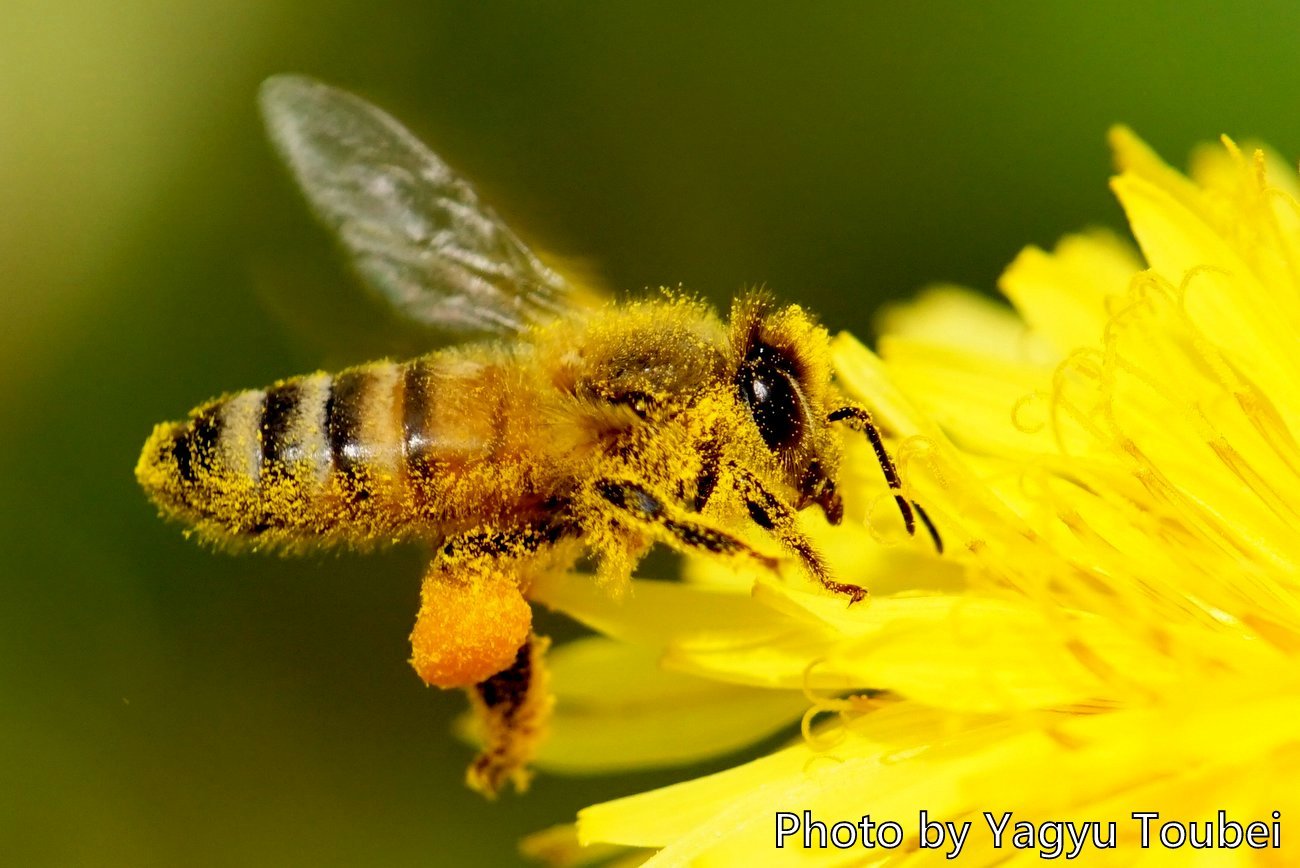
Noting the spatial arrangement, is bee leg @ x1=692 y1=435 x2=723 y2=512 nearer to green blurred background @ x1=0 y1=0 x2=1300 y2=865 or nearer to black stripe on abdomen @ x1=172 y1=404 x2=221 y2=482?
black stripe on abdomen @ x1=172 y1=404 x2=221 y2=482

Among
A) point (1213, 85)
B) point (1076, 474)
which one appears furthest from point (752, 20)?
point (1076, 474)

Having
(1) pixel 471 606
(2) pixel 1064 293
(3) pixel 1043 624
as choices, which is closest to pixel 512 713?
(1) pixel 471 606

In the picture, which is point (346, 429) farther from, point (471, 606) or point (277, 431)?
point (471, 606)

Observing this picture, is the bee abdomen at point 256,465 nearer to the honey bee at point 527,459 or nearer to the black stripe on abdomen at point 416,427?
the honey bee at point 527,459

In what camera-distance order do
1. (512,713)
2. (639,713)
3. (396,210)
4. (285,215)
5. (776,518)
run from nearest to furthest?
(776,518) → (512,713) → (396,210) → (639,713) → (285,215)

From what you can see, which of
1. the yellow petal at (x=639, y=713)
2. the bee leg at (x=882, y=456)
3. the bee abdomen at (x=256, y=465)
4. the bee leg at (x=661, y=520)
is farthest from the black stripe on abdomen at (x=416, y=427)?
the yellow petal at (x=639, y=713)

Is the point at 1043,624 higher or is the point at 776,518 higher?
the point at 776,518

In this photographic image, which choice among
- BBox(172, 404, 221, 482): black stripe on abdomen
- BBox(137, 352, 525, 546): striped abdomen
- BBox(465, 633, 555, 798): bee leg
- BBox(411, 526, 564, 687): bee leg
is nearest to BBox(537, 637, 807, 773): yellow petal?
BBox(465, 633, 555, 798): bee leg

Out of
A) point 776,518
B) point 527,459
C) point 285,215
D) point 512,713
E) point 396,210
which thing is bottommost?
point 512,713
